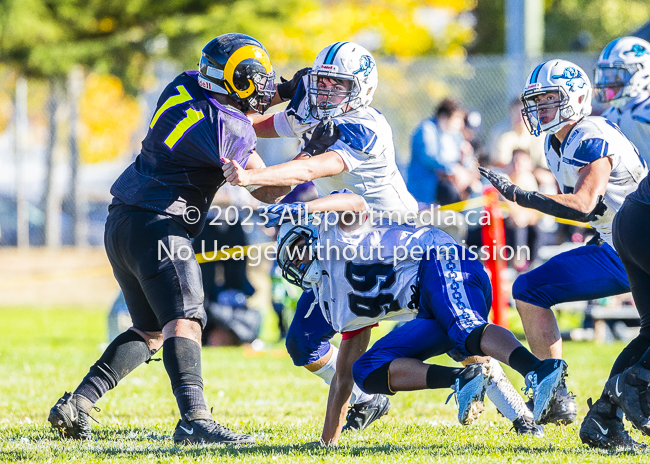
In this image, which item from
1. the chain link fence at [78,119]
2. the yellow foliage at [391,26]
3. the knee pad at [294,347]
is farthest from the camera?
→ the yellow foliage at [391,26]

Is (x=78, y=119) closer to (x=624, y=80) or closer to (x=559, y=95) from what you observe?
(x=624, y=80)

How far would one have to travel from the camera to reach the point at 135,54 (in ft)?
50.6

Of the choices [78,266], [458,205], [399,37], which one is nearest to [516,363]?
Answer: [458,205]

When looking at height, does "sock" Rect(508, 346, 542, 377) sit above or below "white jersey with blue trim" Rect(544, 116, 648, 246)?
below

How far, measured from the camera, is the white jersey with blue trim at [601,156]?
4477 mm

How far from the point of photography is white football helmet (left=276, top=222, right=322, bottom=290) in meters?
3.98

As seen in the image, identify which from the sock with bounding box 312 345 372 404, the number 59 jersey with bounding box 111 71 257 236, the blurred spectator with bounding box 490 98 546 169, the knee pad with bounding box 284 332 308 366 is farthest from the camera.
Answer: the blurred spectator with bounding box 490 98 546 169

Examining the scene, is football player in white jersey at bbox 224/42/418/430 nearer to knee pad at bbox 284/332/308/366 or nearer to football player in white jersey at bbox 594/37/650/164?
knee pad at bbox 284/332/308/366

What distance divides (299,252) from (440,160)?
17.3 ft

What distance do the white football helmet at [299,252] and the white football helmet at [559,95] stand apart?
61.0 inches

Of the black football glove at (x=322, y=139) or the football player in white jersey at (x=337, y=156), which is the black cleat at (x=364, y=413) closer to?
the football player in white jersey at (x=337, y=156)

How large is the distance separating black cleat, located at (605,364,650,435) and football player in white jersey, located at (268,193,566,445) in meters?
0.60

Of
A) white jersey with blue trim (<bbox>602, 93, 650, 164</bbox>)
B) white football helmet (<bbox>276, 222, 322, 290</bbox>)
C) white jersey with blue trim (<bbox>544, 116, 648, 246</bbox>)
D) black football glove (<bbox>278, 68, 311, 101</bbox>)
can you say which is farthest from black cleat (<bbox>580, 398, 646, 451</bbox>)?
black football glove (<bbox>278, 68, 311, 101</bbox>)

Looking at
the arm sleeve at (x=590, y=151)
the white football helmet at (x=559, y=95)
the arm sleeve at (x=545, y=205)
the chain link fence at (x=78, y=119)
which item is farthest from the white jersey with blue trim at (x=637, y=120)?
the chain link fence at (x=78, y=119)
